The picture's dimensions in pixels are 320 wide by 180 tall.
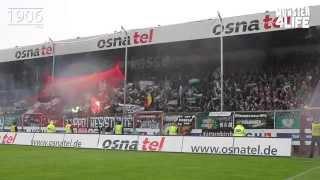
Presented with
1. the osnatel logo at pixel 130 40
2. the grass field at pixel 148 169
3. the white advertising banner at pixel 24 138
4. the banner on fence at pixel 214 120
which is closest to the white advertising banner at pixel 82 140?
the white advertising banner at pixel 24 138

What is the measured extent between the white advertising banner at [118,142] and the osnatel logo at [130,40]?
8.41 meters

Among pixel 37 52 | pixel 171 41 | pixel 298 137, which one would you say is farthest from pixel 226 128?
pixel 37 52

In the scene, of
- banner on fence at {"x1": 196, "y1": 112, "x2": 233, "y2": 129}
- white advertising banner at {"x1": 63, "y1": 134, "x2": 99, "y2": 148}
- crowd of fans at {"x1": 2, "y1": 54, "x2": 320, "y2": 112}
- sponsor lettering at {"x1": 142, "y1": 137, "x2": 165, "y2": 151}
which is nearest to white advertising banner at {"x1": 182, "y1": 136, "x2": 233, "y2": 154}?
sponsor lettering at {"x1": 142, "y1": 137, "x2": 165, "y2": 151}

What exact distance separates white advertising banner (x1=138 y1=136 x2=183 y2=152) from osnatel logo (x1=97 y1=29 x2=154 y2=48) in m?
9.26

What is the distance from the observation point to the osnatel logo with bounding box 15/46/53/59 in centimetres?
4297

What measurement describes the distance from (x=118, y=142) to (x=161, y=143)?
2.65m

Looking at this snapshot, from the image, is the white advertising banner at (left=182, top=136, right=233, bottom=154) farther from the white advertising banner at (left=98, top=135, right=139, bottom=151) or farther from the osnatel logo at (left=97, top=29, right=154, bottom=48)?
the osnatel logo at (left=97, top=29, right=154, bottom=48)

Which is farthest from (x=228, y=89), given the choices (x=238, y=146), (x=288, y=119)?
(x=238, y=146)

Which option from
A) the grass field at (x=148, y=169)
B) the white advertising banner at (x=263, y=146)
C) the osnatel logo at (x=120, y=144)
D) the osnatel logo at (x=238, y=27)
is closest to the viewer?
the grass field at (x=148, y=169)

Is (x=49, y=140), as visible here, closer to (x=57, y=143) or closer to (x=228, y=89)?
(x=57, y=143)

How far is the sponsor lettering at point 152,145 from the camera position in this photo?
2955 cm

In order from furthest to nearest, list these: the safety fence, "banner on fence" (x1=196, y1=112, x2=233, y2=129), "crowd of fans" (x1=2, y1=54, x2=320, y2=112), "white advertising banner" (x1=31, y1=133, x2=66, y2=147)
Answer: "crowd of fans" (x1=2, y1=54, x2=320, y2=112) < "white advertising banner" (x1=31, y1=133, x2=66, y2=147) < "banner on fence" (x1=196, y1=112, x2=233, y2=129) < the safety fence

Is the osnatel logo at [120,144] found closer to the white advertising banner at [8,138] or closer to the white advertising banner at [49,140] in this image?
the white advertising banner at [49,140]

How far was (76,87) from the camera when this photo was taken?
47.0m
